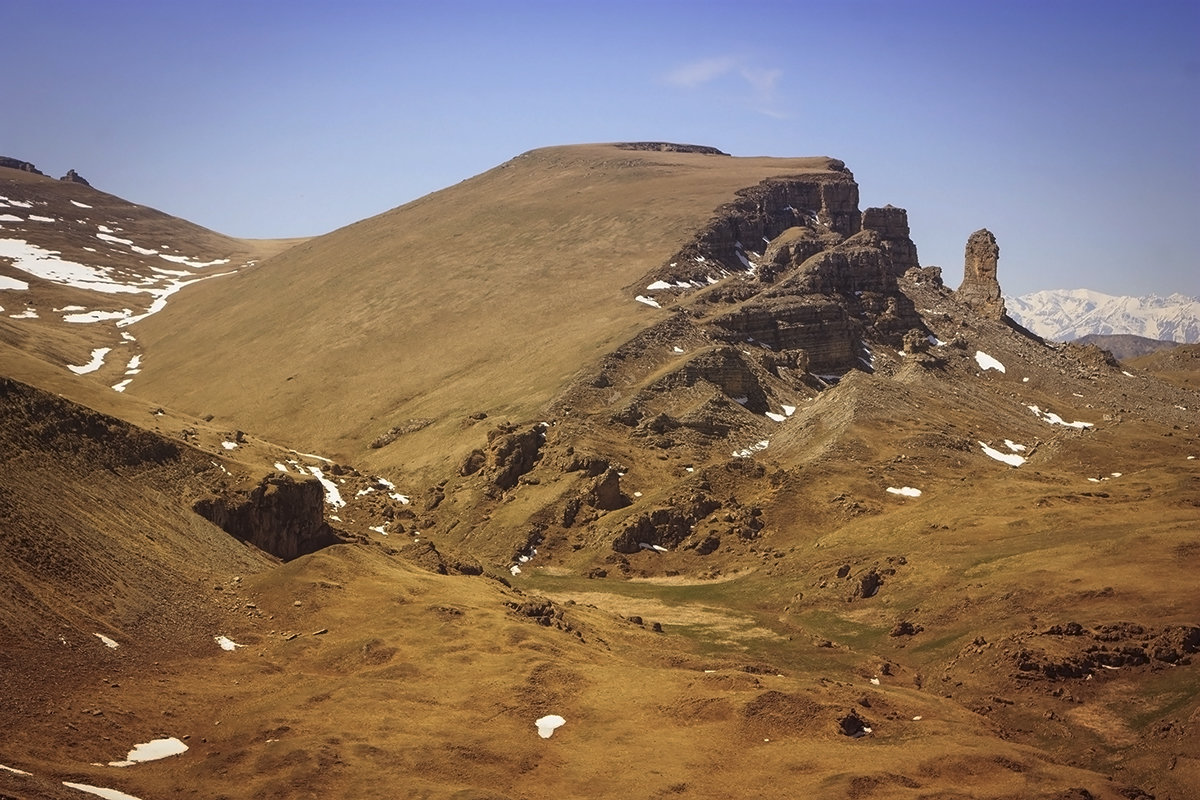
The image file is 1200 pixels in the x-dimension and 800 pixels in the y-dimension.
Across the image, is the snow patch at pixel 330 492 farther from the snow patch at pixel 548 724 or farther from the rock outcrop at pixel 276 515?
the snow patch at pixel 548 724

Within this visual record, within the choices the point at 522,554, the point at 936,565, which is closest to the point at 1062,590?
the point at 936,565

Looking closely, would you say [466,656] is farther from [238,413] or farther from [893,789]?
[238,413]

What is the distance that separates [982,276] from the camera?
173m

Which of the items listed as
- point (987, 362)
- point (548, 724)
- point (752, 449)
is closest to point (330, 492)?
point (752, 449)

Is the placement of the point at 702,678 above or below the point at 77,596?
below

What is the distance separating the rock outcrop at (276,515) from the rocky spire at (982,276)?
12098 centimetres

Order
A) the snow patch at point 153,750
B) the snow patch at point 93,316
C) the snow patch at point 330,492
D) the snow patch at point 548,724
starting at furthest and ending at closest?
the snow patch at point 93,316, the snow patch at point 330,492, the snow patch at point 548,724, the snow patch at point 153,750

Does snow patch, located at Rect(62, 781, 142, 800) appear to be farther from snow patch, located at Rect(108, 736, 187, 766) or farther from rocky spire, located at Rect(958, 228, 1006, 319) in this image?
rocky spire, located at Rect(958, 228, 1006, 319)

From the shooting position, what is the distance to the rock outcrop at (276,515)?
215 feet

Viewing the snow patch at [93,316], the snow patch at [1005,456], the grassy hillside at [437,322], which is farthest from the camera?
the snow patch at [93,316]

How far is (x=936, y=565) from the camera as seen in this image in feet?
225

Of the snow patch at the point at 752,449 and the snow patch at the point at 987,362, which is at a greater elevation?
the snow patch at the point at 987,362

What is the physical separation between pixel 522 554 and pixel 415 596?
78.1 feet

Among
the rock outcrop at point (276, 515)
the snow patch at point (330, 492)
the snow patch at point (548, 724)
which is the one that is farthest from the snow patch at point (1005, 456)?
the snow patch at point (548, 724)
